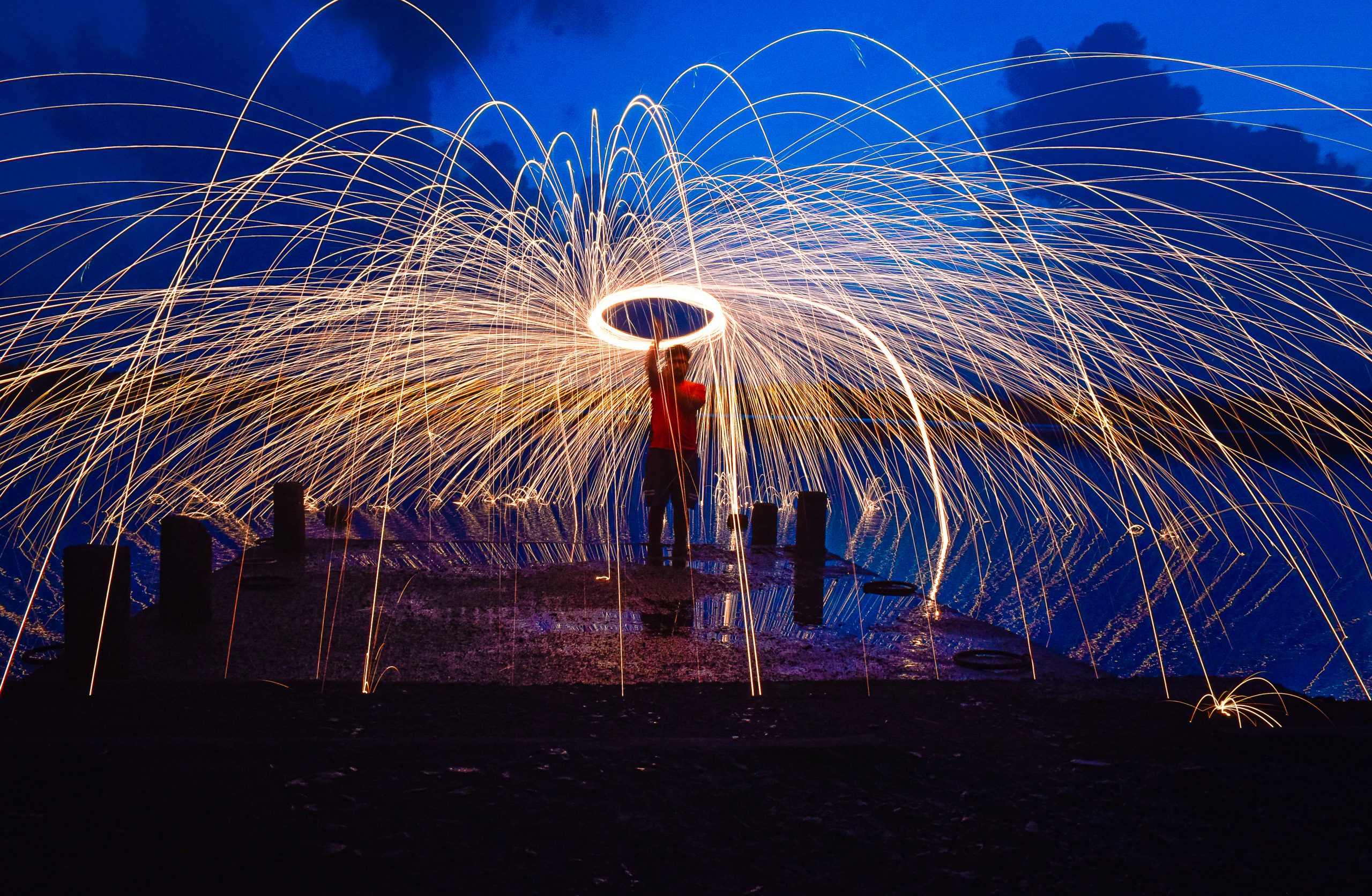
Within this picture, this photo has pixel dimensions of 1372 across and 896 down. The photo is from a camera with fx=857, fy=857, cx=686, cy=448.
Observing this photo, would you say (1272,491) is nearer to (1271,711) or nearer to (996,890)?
(1271,711)

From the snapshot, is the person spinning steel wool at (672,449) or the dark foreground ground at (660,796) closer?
the dark foreground ground at (660,796)

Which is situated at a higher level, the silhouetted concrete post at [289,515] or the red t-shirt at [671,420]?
the red t-shirt at [671,420]

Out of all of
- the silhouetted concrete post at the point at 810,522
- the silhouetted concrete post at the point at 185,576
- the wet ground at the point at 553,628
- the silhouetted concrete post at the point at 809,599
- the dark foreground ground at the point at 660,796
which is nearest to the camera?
the dark foreground ground at the point at 660,796

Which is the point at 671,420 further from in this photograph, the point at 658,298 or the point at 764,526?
the point at 764,526

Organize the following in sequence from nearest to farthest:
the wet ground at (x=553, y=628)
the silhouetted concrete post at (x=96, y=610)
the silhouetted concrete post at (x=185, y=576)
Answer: the silhouetted concrete post at (x=96, y=610)
the wet ground at (x=553, y=628)
the silhouetted concrete post at (x=185, y=576)

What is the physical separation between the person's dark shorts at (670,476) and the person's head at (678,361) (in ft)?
2.03

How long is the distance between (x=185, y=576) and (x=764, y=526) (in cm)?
516

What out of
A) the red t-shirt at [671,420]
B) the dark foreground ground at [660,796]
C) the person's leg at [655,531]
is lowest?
the dark foreground ground at [660,796]

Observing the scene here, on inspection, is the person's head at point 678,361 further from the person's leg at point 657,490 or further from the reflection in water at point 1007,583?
the reflection in water at point 1007,583

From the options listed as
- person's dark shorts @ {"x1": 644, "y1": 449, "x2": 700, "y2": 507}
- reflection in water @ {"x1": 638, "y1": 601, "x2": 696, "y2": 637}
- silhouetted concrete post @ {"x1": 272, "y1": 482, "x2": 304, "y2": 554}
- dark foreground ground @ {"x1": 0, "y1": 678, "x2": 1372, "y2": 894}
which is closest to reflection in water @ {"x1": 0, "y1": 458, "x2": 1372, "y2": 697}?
reflection in water @ {"x1": 638, "y1": 601, "x2": 696, "y2": 637}

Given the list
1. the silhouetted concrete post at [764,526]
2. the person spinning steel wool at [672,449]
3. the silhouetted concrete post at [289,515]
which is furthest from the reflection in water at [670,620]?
the silhouetted concrete post at [289,515]

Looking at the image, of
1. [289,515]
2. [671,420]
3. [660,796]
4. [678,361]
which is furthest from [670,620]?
[289,515]

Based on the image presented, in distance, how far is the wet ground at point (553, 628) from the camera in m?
3.80

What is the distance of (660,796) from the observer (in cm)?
243
